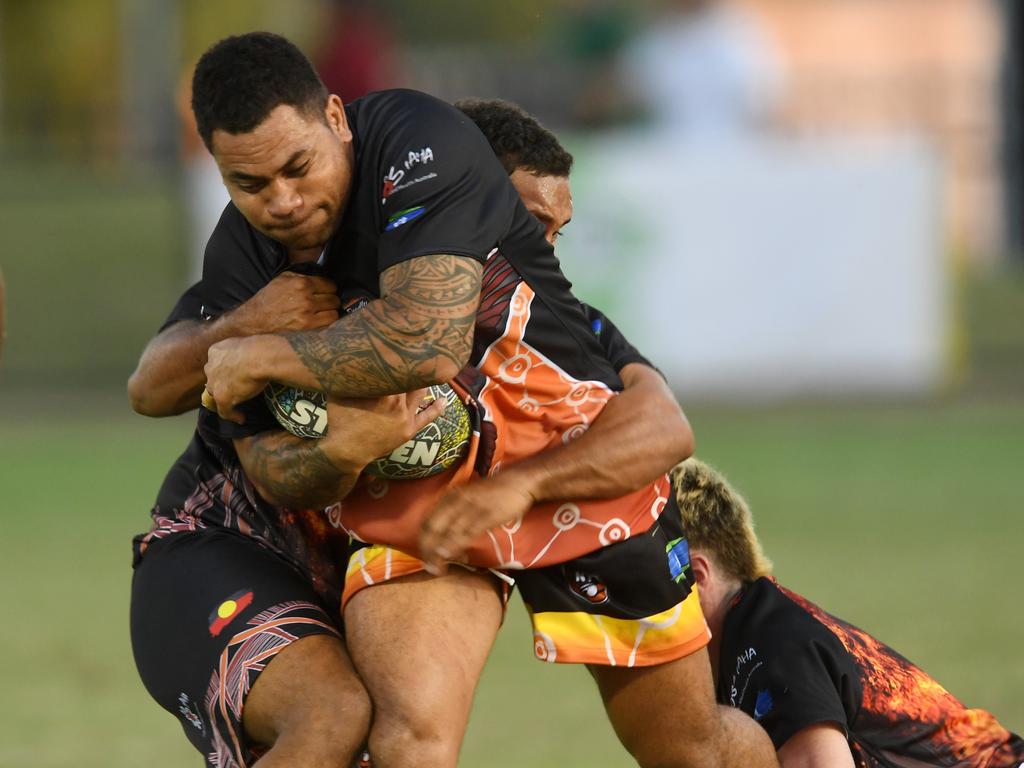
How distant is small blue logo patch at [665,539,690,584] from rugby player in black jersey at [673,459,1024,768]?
31 centimetres

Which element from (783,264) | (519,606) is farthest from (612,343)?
(783,264)

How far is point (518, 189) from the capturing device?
4.78 m

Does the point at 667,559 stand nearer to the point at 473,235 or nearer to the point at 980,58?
the point at 473,235

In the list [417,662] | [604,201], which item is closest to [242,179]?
[417,662]

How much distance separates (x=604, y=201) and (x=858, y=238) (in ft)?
7.52

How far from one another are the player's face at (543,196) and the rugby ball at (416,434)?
23.7 inches

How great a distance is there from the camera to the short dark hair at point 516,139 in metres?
4.78

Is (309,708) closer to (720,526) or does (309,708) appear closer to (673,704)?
(673,704)

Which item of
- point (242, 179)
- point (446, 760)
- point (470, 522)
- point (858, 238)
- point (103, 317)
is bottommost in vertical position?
point (103, 317)

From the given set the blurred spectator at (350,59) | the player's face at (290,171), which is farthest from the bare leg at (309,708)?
the blurred spectator at (350,59)

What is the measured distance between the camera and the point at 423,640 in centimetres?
436

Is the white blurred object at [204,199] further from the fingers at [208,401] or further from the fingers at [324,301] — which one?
the fingers at [324,301]

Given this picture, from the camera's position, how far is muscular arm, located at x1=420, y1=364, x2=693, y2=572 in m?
4.29

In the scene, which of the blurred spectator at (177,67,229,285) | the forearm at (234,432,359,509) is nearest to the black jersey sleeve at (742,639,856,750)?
the forearm at (234,432,359,509)
